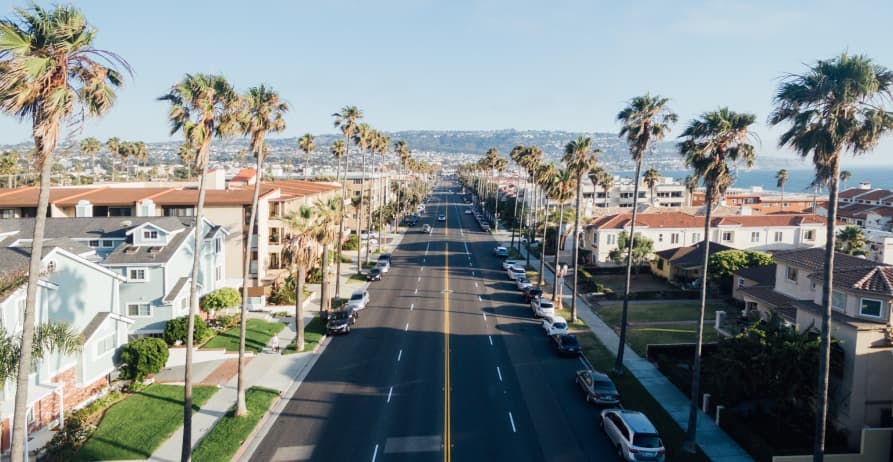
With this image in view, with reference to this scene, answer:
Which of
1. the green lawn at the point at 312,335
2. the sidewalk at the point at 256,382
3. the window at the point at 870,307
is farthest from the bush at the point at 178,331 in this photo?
the window at the point at 870,307

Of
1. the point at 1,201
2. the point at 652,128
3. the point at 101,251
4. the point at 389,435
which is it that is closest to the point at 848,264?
the point at 652,128

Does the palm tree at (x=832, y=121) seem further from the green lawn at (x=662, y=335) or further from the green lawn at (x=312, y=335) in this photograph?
the green lawn at (x=312, y=335)

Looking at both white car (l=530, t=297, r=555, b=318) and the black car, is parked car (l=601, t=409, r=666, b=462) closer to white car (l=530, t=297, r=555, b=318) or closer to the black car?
white car (l=530, t=297, r=555, b=318)

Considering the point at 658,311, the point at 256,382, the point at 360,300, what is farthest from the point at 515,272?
the point at 256,382

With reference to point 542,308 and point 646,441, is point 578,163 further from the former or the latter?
point 646,441

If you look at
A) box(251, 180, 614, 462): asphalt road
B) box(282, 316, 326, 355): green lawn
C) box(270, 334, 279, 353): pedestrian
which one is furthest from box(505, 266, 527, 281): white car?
box(270, 334, 279, 353): pedestrian

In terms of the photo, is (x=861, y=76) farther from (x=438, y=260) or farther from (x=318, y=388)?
(x=438, y=260)
